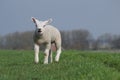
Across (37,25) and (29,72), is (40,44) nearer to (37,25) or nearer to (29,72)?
(37,25)

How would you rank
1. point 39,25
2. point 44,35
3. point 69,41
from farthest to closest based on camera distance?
point 69,41, point 44,35, point 39,25

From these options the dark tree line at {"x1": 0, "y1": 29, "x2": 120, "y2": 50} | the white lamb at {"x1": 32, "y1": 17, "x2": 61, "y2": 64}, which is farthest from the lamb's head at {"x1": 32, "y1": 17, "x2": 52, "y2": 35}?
the dark tree line at {"x1": 0, "y1": 29, "x2": 120, "y2": 50}

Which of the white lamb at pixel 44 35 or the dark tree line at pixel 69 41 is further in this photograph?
the dark tree line at pixel 69 41

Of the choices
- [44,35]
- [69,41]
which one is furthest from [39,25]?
[69,41]

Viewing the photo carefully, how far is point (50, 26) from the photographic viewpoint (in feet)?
52.5

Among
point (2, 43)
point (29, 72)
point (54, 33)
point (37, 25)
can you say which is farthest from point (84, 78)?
point (2, 43)

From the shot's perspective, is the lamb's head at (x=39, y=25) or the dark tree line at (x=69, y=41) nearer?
the lamb's head at (x=39, y=25)

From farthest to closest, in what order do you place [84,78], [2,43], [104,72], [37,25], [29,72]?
[2,43]
[37,25]
[29,72]
[104,72]
[84,78]

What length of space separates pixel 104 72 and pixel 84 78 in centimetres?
119

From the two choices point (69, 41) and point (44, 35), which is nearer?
point (44, 35)

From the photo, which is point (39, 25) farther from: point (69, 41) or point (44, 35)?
point (69, 41)

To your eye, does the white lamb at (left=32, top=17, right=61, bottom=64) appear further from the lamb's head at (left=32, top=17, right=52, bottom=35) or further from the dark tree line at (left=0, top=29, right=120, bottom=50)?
the dark tree line at (left=0, top=29, right=120, bottom=50)

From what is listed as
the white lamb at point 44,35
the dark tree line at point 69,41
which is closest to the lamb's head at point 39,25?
the white lamb at point 44,35

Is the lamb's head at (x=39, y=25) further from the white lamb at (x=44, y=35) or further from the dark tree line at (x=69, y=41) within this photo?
the dark tree line at (x=69, y=41)
